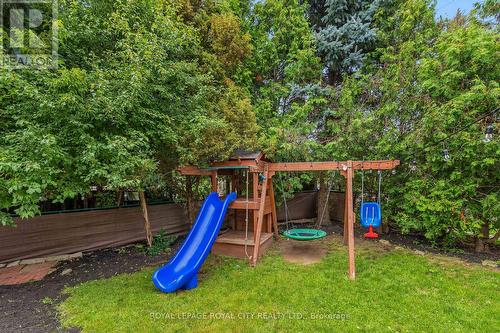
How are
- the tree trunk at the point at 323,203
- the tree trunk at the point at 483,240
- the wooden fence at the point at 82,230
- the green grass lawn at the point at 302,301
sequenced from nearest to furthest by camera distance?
the green grass lawn at the point at 302,301 → the wooden fence at the point at 82,230 → the tree trunk at the point at 483,240 → the tree trunk at the point at 323,203

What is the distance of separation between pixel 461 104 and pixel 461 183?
5.56 feet

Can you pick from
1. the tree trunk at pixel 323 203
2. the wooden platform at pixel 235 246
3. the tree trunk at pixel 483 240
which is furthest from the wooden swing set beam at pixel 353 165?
the tree trunk at pixel 323 203

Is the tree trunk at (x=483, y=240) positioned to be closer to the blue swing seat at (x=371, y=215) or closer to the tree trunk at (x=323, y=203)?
the blue swing seat at (x=371, y=215)

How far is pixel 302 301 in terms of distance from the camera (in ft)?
11.9

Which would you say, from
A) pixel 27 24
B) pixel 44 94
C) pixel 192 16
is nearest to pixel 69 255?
pixel 44 94

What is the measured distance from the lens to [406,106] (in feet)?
20.0

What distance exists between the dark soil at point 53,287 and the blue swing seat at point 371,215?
4.31m

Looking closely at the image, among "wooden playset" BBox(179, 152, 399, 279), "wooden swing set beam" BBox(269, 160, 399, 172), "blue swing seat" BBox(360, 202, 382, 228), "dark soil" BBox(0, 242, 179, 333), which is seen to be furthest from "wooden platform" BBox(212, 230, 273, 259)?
"blue swing seat" BBox(360, 202, 382, 228)

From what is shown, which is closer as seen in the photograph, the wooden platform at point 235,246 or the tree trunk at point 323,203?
the wooden platform at point 235,246

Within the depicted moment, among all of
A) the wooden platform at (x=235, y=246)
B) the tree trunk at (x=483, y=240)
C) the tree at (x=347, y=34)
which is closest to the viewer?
the wooden platform at (x=235, y=246)

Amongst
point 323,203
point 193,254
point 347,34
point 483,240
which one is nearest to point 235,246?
point 193,254

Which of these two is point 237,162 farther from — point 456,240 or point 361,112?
point 456,240

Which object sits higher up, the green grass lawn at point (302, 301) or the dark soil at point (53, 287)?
the green grass lawn at point (302, 301)

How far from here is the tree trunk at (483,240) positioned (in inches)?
218
